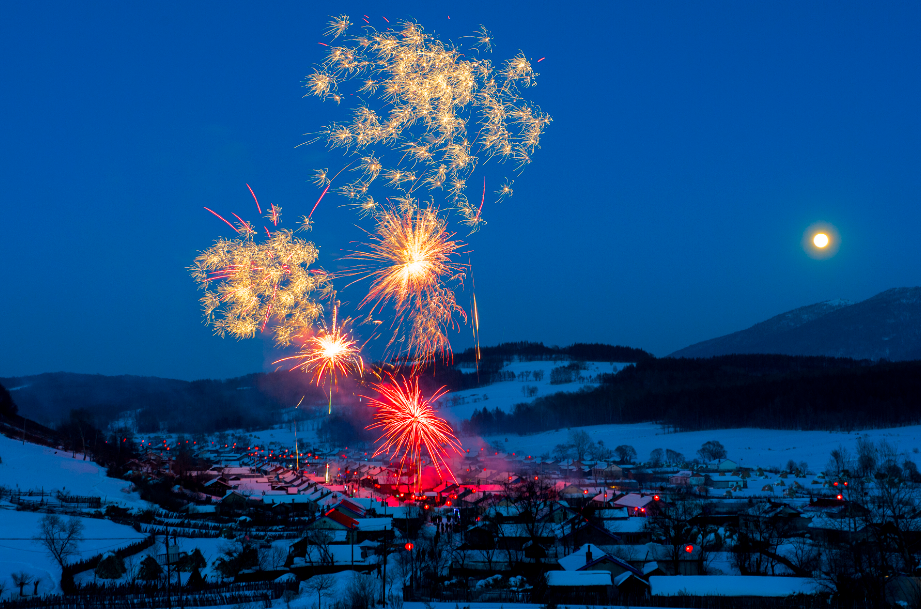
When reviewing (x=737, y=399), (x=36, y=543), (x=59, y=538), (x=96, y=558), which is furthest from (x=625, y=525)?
(x=737, y=399)

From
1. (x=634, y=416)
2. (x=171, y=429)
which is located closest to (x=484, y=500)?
(x=634, y=416)

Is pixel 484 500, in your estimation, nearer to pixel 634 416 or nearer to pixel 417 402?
pixel 417 402

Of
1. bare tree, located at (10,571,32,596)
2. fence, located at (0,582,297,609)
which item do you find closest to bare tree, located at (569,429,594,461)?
fence, located at (0,582,297,609)

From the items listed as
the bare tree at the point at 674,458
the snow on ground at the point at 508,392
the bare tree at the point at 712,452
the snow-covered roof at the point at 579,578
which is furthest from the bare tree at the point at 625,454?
the snow-covered roof at the point at 579,578

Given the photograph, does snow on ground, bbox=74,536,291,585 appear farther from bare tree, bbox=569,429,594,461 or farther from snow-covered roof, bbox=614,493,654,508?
bare tree, bbox=569,429,594,461

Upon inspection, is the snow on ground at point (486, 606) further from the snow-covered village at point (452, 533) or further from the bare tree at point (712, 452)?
the bare tree at point (712, 452)

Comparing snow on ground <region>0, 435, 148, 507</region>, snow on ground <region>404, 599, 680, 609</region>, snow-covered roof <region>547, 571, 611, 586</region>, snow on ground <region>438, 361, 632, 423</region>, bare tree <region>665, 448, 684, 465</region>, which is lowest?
bare tree <region>665, 448, 684, 465</region>
